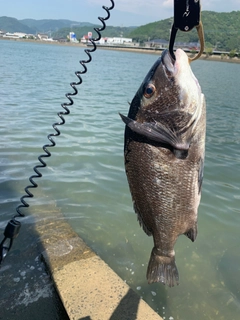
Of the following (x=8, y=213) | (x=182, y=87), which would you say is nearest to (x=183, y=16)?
(x=182, y=87)

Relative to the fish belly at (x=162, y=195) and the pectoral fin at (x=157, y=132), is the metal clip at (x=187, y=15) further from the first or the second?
the fish belly at (x=162, y=195)

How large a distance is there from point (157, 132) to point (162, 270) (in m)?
1.14

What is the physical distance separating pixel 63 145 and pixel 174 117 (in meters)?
8.04

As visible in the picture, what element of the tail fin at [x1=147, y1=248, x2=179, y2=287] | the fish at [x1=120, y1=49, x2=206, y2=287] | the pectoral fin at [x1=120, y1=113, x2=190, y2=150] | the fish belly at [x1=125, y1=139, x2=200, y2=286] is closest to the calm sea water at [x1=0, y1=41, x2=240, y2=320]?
the tail fin at [x1=147, y1=248, x2=179, y2=287]

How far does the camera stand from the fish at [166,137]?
2057mm

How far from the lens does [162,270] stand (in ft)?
7.95

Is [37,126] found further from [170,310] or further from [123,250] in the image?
[170,310]

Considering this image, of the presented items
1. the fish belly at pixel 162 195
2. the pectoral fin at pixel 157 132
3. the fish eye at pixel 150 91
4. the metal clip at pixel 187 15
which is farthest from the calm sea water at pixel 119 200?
the metal clip at pixel 187 15

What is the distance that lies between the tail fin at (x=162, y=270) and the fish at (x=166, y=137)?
411 mm

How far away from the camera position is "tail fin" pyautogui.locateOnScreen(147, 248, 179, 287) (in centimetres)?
240

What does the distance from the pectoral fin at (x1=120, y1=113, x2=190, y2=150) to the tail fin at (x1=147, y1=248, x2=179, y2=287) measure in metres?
0.91

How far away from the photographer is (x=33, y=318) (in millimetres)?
3469

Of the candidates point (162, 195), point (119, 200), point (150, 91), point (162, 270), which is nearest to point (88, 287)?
point (162, 270)

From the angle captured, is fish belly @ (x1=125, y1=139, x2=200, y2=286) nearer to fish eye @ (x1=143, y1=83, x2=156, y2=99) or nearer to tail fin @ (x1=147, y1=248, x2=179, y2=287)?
tail fin @ (x1=147, y1=248, x2=179, y2=287)
